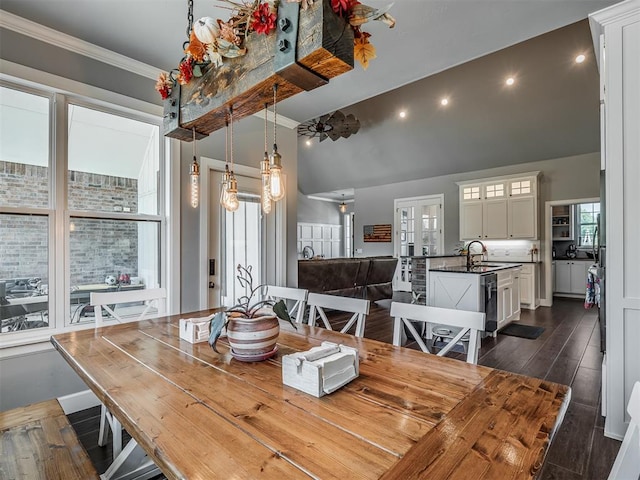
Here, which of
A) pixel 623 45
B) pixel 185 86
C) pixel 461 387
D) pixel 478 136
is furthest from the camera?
pixel 478 136

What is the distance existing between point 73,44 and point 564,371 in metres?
5.08

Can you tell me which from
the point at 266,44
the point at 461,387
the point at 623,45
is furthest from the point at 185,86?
the point at 623,45

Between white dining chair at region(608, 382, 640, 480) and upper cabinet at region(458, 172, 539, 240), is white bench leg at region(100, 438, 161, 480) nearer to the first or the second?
white dining chair at region(608, 382, 640, 480)

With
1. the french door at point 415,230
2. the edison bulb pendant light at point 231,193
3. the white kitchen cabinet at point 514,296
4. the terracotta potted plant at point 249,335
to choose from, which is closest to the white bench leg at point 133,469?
the terracotta potted plant at point 249,335

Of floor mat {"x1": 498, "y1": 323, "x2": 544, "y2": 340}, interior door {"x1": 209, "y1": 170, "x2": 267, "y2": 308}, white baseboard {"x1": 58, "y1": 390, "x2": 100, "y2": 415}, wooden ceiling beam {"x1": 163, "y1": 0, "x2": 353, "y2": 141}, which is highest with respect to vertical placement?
wooden ceiling beam {"x1": 163, "y1": 0, "x2": 353, "y2": 141}

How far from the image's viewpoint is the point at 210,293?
3.31 m

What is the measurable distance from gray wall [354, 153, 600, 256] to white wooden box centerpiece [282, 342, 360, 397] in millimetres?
7068

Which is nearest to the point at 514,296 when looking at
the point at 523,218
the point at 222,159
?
the point at 523,218

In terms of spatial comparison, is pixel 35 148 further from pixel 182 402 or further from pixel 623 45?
pixel 623 45

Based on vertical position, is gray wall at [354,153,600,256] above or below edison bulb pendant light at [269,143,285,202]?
above

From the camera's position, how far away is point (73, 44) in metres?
2.49

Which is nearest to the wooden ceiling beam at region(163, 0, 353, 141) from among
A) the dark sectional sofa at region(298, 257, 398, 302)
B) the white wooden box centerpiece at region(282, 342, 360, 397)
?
the white wooden box centerpiece at region(282, 342, 360, 397)

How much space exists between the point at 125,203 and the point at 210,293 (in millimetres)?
1117

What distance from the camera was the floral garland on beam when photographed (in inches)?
45.3
